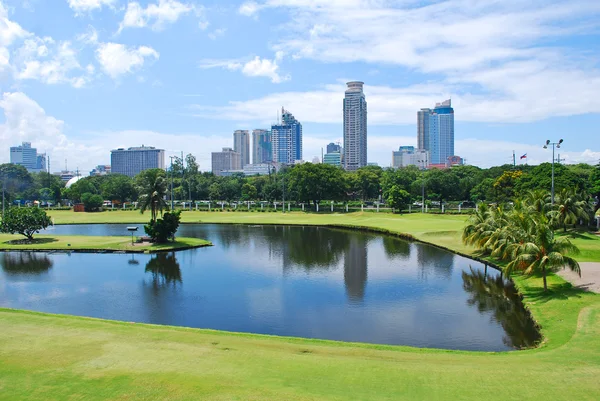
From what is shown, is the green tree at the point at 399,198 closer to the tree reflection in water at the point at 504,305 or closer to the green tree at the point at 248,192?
the tree reflection in water at the point at 504,305

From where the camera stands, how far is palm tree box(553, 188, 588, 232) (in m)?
44.0

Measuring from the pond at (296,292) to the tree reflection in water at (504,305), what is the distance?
6 centimetres

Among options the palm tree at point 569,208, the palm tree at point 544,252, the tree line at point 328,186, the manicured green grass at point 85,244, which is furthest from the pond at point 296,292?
the tree line at point 328,186

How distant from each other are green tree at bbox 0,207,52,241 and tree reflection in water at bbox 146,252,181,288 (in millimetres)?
16442

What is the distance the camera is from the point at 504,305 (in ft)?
88.4

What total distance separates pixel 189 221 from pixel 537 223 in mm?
60331

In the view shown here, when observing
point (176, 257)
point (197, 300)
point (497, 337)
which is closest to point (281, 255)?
point (176, 257)

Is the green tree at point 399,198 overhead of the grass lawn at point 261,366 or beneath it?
overhead

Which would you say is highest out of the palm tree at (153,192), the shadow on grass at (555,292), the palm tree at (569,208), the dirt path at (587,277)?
the palm tree at (153,192)

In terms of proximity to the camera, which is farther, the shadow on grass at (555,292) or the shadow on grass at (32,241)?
the shadow on grass at (32,241)

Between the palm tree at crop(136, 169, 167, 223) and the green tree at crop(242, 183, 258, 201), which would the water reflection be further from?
the green tree at crop(242, 183, 258, 201)

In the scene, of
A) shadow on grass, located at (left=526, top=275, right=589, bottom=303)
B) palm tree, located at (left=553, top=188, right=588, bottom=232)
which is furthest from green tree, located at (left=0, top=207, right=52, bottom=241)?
palm tree, located at (left=553, top=188, right=588, bottom=232)

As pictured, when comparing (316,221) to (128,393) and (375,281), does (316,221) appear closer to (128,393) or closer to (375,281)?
(375,281)

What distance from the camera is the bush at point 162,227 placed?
1956 inches
